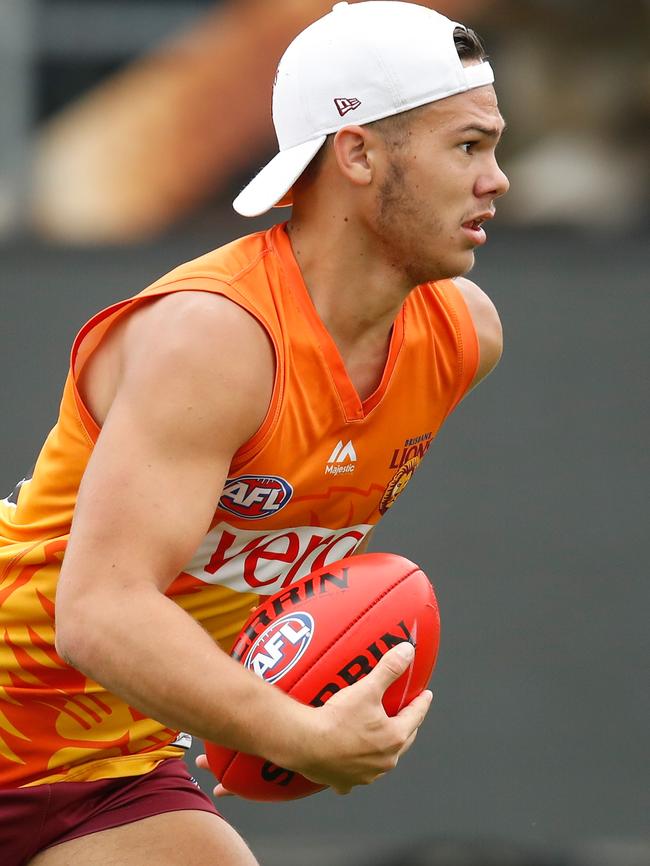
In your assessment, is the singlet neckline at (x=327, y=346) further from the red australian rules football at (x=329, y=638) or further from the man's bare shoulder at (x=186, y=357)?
the red australian rules football at (x=329, y=638)

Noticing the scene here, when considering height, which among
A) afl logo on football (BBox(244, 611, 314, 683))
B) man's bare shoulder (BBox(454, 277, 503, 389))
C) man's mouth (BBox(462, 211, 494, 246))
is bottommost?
afl logo on football (BBox(244, 611, 314, 683))

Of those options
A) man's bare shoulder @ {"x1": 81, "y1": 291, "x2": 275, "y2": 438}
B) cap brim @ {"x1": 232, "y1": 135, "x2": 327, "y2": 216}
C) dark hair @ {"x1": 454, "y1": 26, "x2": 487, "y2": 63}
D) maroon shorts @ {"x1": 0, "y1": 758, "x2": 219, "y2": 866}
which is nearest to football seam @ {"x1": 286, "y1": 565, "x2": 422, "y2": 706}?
man's bare shoulder @ {"x1": 81, "y1": 291, "x2": 275, "y2": 438}

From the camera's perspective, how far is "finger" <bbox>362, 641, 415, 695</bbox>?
105 inches

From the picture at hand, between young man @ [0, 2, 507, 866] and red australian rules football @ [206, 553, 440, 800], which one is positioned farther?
red australian rules football @ [206, 553, 440, 800]

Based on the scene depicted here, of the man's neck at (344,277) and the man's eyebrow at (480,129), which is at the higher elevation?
the man's eyebrow at (480,129)

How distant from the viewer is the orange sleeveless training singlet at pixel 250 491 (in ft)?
9.74

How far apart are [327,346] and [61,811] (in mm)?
1140

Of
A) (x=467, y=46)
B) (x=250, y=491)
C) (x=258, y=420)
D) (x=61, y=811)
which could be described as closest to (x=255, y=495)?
(x=250, y=491)

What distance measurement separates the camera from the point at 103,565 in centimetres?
261

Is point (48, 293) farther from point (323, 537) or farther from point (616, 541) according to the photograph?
point (323, 537)

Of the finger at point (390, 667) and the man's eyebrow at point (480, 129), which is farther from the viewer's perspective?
the man's eyebrow at point (480, 129)

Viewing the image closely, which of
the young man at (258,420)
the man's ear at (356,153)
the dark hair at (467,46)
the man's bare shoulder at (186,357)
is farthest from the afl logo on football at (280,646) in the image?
the dark hair at (467,46)

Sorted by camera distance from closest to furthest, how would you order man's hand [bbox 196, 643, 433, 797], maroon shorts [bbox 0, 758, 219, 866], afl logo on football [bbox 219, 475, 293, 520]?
man's hand [bbox 196, 643, 433, 797]
afl logo on football [bbox 219, 475, 293, 520]
maroon shorts [bbox 0, 758, 219, 866]

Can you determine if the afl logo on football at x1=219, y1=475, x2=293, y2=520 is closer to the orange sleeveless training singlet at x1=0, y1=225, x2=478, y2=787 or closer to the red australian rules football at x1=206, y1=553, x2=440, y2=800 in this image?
the orange sleeveless training singlet at x1=0, y1=225, x2=478, y2=787
